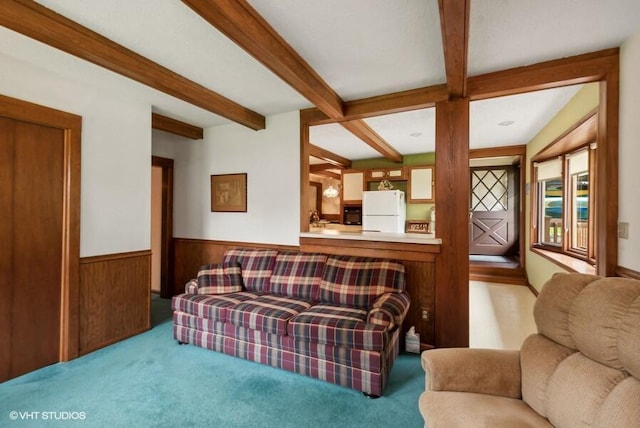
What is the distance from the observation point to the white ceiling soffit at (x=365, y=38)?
5.47 ft

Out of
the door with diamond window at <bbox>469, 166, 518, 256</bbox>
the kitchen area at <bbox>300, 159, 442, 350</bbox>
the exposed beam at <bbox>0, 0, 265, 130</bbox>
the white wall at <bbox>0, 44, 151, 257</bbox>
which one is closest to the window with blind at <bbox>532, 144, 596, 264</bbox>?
the kitchen area at <bbox>300, 159, 442, 350</bbox>

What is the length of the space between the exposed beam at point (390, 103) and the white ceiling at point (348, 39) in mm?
98

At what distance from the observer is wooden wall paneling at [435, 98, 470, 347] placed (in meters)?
2.58

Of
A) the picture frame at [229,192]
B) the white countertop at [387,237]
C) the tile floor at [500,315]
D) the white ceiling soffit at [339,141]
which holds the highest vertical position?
the white ceiling soffit at [339,141]

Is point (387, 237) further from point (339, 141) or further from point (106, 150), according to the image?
point (106, 150)

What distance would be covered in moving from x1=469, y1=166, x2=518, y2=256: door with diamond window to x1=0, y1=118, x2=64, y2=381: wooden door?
6904 millimetres

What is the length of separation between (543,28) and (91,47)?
2.89m

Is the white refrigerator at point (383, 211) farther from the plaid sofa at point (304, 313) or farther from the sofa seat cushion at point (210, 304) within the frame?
the sofa seat cushion at point (210, 304)

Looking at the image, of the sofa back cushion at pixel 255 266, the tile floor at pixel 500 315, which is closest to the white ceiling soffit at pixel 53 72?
the sofa back cushion at pixel 255 266

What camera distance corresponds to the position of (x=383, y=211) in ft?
16.5

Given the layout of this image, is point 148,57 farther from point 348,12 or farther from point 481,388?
point 481,388

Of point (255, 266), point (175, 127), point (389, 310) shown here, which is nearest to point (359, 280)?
point (389, 310)

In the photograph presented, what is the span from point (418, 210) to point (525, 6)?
430cm

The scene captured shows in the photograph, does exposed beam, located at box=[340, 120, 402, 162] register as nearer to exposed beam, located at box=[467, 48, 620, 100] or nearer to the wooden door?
exposed beam, located at box=[467, 48, 620, 100]
